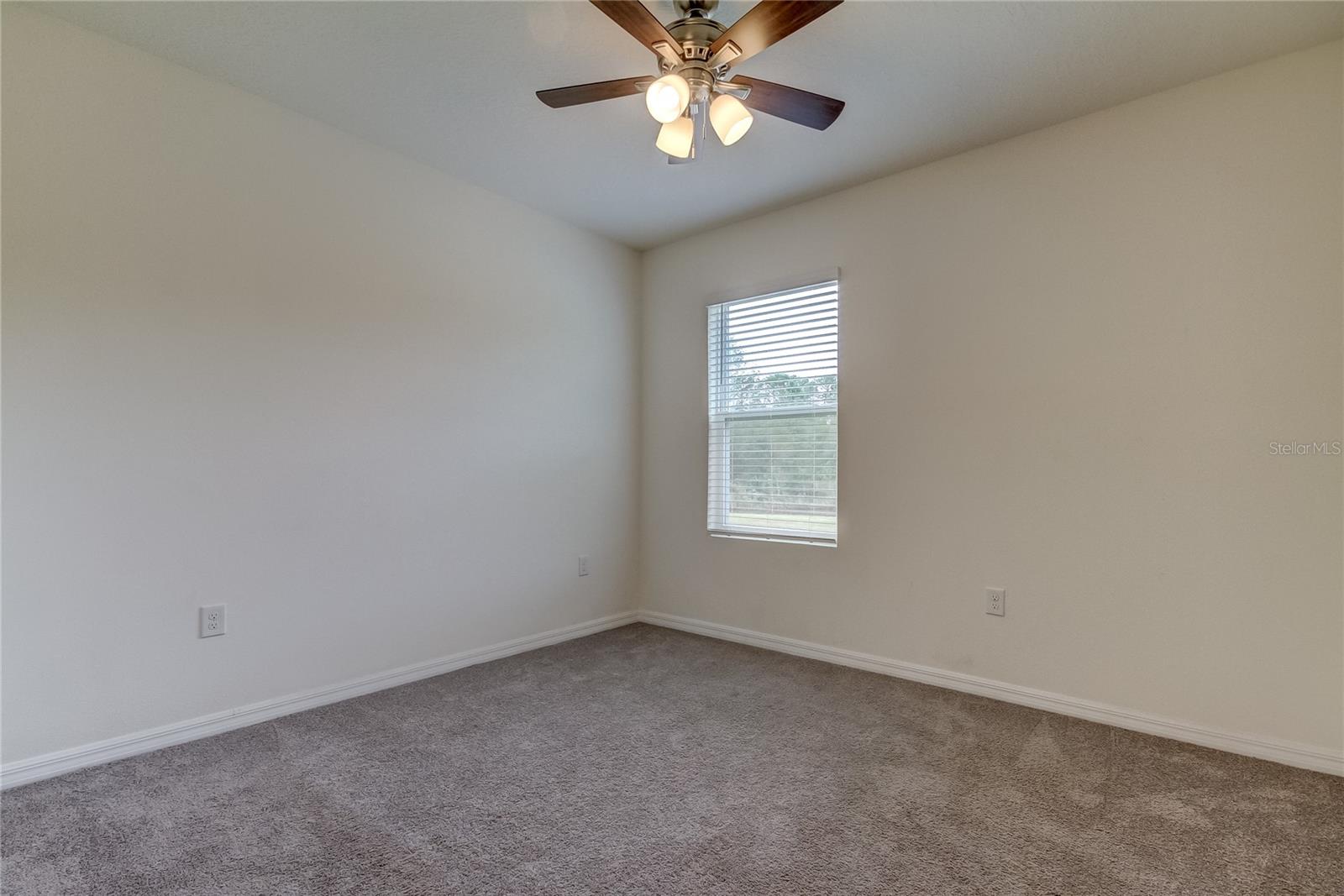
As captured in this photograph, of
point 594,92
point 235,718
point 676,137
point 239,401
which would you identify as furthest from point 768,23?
point 235,718

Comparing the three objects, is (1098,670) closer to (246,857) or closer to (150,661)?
(246,857)

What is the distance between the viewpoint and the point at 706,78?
201 cm

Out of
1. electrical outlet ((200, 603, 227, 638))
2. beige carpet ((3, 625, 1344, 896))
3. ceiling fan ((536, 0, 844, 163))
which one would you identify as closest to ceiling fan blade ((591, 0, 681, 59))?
ceiling fan ((536, 0, 844, 163))

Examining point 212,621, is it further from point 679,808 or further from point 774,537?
point 774,537

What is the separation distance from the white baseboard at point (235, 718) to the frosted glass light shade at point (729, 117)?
2667mm

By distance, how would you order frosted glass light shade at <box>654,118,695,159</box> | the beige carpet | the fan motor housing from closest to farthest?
1. the beige carpet
2. the fan motor housing
3. frosted glass light shade at <box>654,118,695,159</box>

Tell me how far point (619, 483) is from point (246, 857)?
275 centimetres

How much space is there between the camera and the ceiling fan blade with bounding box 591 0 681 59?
1672mm

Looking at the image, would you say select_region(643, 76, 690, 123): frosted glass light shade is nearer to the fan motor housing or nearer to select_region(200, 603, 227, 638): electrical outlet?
the fan motor housing

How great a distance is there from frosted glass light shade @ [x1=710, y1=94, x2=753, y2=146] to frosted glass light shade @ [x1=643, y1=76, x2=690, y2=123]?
0.14 metres

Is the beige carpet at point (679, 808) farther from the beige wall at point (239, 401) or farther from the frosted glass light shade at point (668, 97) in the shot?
the frosted glass light shade at point (668, 97)

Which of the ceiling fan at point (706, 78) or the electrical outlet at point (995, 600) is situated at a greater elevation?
the ceiling fan at point (706, 78)

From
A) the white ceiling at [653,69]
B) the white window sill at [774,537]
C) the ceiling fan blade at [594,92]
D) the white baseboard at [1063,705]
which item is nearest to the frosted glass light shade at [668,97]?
the ceiling fan blade at [594,92]

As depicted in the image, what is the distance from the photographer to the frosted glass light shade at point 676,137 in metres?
2.09
